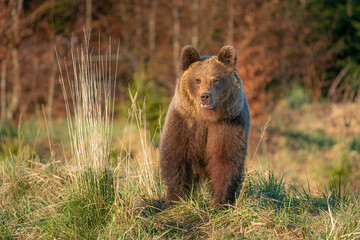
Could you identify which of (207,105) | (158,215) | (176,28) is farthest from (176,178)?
(176,28)

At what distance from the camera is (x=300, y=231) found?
12.1 ft

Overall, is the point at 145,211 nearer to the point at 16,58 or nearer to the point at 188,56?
the point at 188,56

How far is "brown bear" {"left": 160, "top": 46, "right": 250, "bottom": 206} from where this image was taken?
4.32 m

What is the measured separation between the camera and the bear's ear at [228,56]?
4457 millimetres

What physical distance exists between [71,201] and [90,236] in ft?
1.46

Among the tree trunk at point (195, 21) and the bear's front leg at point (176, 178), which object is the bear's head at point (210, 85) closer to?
the bear's front leg at point (176, 178)

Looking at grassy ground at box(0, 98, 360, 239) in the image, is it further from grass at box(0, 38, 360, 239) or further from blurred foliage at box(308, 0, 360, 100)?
blurred foliage at box(308, 0, 360, 100)

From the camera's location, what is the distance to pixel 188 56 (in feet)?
14.8

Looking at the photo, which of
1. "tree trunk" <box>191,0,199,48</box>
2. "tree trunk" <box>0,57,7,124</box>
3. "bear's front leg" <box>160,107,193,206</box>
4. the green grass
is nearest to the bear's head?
"bear's front leg" <box>160,107,193,206</box>

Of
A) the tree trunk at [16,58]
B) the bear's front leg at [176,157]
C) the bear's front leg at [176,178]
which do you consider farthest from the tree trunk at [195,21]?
the bear's front leg at [176,178]

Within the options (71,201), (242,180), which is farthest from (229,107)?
(71,201)

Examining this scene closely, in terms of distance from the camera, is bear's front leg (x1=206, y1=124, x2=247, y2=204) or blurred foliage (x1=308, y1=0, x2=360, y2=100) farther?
blurred foliage (x1=308, y1=0, x2=360, y2=100)

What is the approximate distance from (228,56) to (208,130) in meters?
0.84

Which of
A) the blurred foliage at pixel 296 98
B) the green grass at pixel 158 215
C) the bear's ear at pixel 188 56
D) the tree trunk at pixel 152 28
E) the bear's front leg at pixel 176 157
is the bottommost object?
the blurred foliage at pixel 296 98
